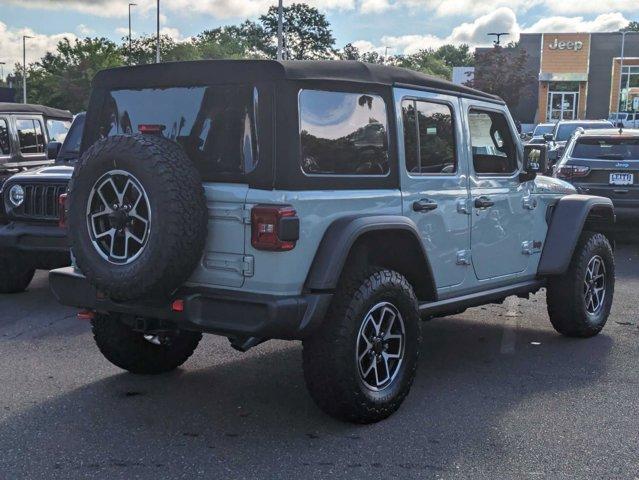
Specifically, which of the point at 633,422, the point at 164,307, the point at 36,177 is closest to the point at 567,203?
the point at 633,422

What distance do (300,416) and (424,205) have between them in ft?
4.63

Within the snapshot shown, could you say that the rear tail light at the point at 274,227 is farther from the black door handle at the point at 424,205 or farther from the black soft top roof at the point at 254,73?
the black door handle at the point at 424,205

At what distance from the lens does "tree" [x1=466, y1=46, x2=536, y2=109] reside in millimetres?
49344

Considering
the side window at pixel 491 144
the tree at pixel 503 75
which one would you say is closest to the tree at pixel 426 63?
the tree at pixel 503 75

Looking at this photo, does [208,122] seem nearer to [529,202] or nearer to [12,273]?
[529,202]

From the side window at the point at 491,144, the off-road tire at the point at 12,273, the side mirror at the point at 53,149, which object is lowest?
the off-road tire at the point at 12,273

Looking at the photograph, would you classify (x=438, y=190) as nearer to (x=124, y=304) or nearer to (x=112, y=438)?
(x=124, y=304)

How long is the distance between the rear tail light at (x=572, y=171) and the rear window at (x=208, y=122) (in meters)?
7.95

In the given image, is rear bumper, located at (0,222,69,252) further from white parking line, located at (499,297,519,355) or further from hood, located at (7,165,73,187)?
white parking line, located at (499,297,519,355)

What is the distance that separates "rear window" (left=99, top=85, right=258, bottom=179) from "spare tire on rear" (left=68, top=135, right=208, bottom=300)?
0.21 m

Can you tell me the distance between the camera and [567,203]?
6.16 m

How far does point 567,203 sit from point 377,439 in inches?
112

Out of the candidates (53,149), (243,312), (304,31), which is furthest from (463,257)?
(304,31)

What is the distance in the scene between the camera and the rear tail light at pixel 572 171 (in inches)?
440
